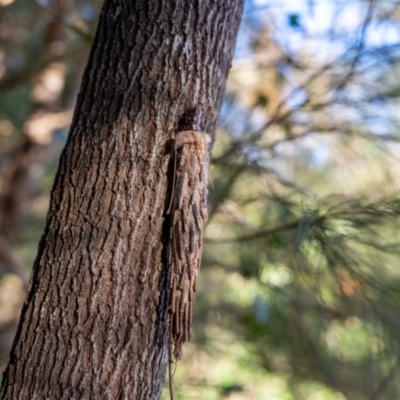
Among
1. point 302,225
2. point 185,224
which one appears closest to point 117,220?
point 185,224

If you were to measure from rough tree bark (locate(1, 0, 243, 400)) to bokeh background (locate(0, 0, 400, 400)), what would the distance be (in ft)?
2.30

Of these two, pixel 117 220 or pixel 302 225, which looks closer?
pixel 117 220

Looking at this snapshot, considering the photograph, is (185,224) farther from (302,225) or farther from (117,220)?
(302,225)

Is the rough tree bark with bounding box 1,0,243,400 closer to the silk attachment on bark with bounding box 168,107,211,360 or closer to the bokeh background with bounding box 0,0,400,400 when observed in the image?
the silk attachment on bark with bounding box 168,107,211,360

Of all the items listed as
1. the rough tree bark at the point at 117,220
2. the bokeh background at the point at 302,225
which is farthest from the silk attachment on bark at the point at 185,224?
the bokeh background at the point at 302,225

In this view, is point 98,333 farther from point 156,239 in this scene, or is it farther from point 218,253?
point 218,253

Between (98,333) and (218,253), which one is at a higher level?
(218,253)

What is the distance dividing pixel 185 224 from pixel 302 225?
0.74m

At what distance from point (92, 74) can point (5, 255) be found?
2.75 metres

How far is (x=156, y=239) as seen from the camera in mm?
1077

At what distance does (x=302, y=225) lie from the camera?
1.71 m

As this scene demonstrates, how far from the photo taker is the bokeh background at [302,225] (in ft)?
5.75

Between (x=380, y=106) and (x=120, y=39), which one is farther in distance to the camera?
(x=380, y=106)

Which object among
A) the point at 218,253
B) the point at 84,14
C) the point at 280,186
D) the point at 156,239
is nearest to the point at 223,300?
the point at 218,253
